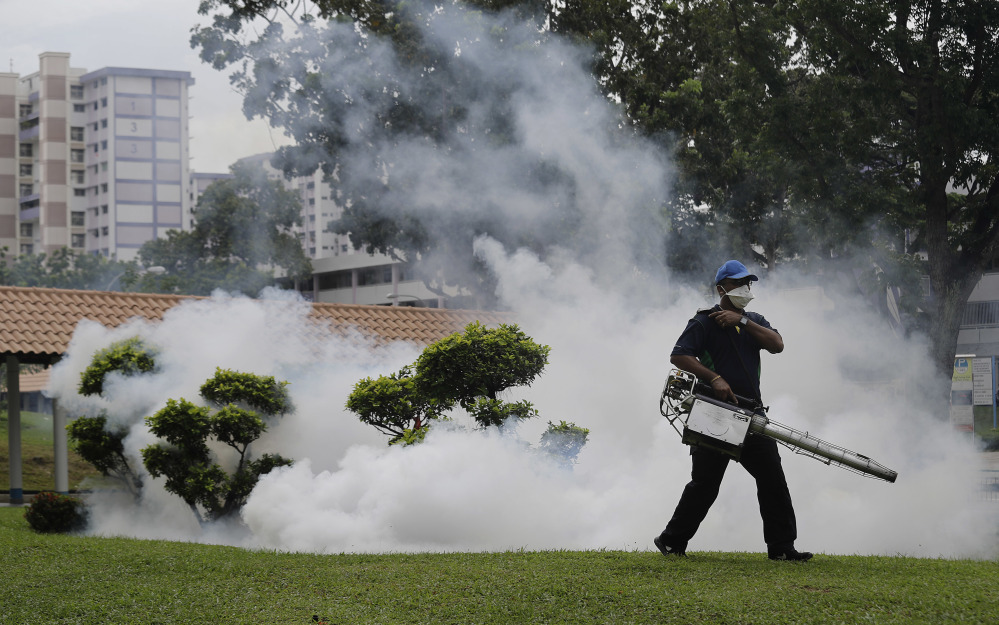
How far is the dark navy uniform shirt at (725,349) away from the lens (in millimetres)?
6422

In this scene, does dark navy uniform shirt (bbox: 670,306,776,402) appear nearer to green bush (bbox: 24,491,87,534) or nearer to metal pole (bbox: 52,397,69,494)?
green bush (bbox: 24,491,87,534)

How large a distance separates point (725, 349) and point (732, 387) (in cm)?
23

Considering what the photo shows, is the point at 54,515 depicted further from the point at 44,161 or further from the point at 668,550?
the point at 44,161

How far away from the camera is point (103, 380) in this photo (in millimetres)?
11844

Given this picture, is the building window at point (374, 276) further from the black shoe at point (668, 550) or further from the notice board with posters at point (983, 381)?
the black shoe at point (668, 550)

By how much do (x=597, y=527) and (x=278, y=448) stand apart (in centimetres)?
396

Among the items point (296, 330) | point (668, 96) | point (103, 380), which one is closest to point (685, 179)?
point (668, 96)

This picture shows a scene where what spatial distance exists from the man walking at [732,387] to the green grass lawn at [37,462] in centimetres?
1278

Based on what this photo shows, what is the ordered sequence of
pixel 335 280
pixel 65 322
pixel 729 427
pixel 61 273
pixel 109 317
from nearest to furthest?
pixel 729 427
pixel 65 322
pixel 109 317
pixel 61 273
pixel 335 280

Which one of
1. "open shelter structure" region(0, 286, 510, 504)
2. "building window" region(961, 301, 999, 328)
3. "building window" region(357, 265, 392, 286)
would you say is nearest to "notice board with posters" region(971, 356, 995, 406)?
"open shelter structure" region(0, 286, 510, 504)

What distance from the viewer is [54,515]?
11211 millimetres

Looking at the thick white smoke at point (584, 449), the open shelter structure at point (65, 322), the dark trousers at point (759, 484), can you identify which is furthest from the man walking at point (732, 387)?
the open shelter structure at point (65, 322)

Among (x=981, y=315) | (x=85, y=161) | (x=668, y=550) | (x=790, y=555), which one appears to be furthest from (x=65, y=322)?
(x=85, y=161)

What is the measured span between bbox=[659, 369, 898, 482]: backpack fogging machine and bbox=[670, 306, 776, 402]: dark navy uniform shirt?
4.9 inches
